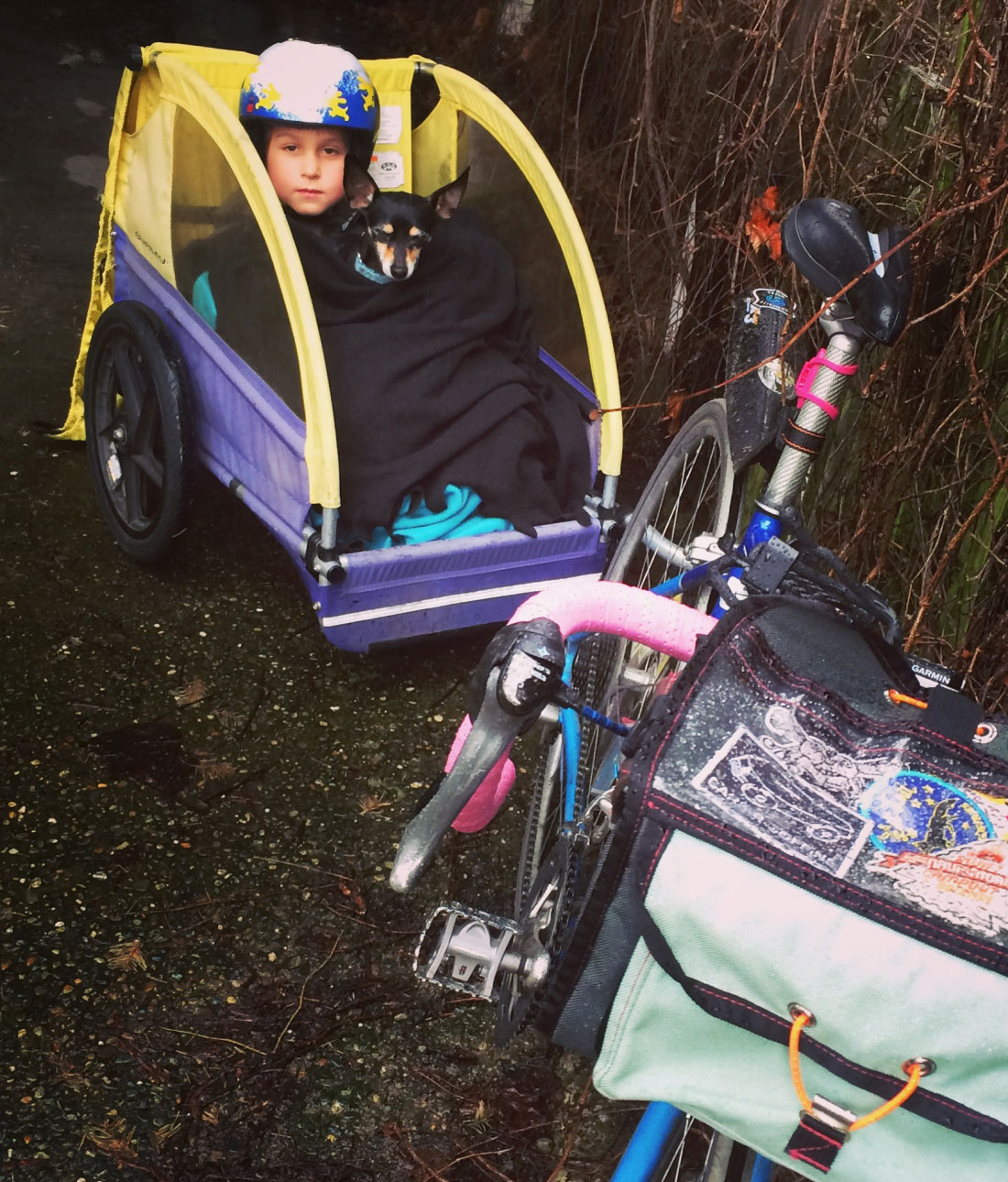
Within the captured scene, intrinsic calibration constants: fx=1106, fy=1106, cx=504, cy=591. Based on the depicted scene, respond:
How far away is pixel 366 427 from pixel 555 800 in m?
1.00

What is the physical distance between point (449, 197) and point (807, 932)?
84.2 inches

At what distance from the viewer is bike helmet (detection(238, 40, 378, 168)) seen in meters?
2.48

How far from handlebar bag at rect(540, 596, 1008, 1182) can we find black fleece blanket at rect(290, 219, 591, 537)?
1.47 meters

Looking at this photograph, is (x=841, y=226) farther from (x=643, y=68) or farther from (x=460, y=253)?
(x=643, y=68)

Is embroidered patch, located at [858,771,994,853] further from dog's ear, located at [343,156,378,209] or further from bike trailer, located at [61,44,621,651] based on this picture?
dog's ear, located at [343,156,378,209]

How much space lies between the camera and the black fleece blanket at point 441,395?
2301mm

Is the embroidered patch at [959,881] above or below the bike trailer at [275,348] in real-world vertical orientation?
above

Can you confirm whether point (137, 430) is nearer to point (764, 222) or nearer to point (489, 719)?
point (764, 222)

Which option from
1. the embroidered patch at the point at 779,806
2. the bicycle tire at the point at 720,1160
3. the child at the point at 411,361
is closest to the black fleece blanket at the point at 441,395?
the child at the point at 411,361

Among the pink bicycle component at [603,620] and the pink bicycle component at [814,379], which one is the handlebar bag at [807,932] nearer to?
the pink bicycle component at [603,620]

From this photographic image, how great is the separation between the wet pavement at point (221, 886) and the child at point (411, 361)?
0.44 metres

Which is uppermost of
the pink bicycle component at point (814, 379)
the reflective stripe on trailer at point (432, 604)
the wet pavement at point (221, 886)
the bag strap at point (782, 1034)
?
the pink bicycle component at point (814, 379)

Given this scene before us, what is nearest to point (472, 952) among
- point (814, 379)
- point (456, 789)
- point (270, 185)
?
point (456, 789)

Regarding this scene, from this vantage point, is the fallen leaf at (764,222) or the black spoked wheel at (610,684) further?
the fallen leaf at (764,222)
